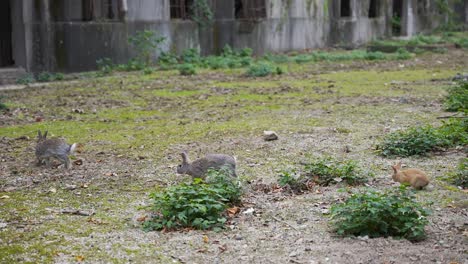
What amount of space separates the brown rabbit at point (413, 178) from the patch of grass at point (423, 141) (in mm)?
1390

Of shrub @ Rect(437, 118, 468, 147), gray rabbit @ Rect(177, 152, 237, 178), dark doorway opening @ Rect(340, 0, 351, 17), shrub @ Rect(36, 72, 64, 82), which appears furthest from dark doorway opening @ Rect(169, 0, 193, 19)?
gray rabbit @ Rect(177, 152, 237, 178)

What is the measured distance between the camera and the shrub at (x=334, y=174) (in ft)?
22.7

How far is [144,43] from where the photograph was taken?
1956cm

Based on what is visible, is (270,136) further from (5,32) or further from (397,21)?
(397,21)

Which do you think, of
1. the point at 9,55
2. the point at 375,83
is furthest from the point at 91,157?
the point at 9,55

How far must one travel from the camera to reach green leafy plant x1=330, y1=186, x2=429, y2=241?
209 inches

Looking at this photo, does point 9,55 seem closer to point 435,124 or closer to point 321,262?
point 435,124

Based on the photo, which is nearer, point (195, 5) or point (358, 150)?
point (358, 150)

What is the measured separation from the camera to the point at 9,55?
18797 millimetres

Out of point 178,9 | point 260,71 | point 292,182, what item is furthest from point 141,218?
point 178,9

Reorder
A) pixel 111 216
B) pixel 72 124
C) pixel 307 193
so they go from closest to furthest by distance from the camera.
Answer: pixel 111 216
pixel 307 193
pixel 72 124

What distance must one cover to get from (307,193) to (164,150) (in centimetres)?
275

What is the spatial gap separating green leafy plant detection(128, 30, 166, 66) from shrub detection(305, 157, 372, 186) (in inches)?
508

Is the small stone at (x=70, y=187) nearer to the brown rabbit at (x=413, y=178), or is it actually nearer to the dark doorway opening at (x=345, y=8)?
the brown rabbit at (x=413, y=178)
